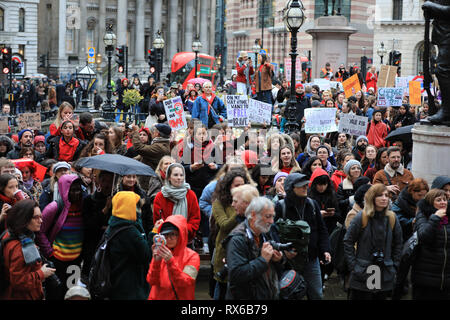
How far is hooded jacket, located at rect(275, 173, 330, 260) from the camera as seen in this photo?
739 cm

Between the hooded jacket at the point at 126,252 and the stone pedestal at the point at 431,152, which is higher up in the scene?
the stone pedestal at the point at 431,152

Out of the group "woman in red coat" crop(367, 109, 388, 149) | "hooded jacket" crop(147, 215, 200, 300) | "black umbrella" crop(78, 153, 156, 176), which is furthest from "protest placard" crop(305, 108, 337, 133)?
"hooded jacket" crop(147, 215, 200, 300)

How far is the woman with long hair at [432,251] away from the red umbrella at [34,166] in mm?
5026

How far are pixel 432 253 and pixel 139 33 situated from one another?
3269 inches

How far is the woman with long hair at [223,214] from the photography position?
6.80 metres

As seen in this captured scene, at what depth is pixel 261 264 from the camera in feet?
19.3

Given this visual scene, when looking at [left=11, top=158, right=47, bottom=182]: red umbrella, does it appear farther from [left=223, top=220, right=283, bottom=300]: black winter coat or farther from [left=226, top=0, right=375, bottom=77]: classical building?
[left=226, top=0, right=375, bottom=77]: classical building

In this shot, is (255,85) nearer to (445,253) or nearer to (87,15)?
(445,253)

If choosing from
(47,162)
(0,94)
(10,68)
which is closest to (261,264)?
(47,162)

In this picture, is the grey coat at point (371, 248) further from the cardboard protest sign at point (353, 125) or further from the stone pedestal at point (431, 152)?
the cardboard protest sign at point (353, 125)

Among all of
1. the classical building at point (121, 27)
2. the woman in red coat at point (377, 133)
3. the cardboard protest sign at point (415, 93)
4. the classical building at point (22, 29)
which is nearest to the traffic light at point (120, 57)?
the cardboard protest sign at point (415, 93)

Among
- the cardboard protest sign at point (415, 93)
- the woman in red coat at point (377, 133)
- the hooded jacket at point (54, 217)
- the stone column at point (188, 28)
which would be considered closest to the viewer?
the hooded jacket at point (54, 217)

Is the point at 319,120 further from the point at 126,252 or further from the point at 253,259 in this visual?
the point at 253,259

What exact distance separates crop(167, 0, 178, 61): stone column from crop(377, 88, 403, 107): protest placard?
7498 cm
